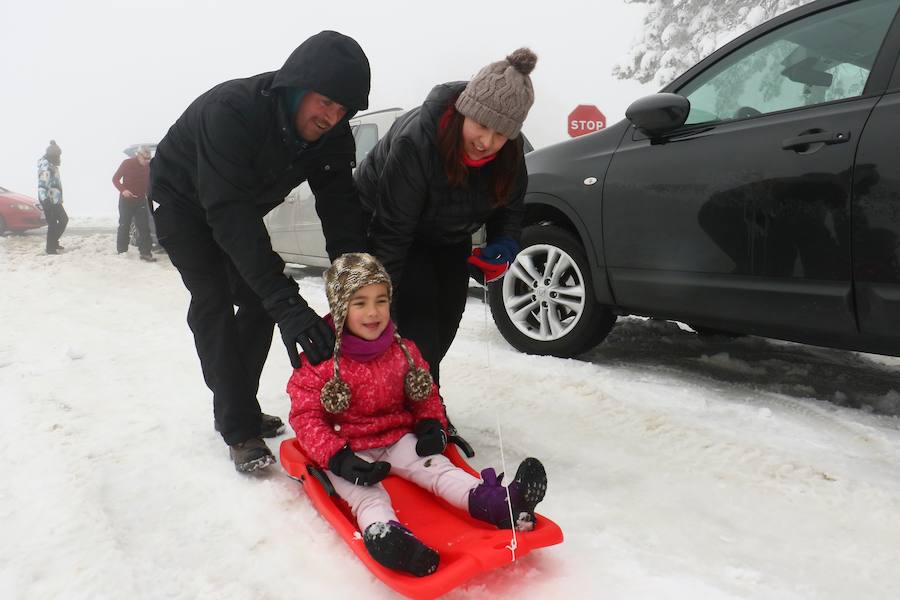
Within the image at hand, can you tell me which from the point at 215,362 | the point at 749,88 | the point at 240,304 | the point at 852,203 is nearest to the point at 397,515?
the point at 215,362

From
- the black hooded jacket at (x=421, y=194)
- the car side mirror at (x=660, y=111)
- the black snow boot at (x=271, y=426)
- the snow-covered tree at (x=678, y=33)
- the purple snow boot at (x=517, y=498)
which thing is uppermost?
the snow-covered tree at (x=678, y=33)

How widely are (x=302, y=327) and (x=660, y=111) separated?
1994 millimetres

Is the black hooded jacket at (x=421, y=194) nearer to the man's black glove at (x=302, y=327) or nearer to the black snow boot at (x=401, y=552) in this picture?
the man's black glove at (x=302, y=327)

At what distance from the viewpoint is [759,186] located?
285 centimetres

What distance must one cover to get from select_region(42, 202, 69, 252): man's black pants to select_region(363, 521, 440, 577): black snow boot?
11.0 metres

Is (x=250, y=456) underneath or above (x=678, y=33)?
underneath

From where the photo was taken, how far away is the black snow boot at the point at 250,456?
8.27ft

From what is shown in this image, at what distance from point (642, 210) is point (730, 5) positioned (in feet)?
49.7

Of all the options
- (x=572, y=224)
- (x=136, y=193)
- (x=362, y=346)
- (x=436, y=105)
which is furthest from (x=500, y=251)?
(x=136, y=193)

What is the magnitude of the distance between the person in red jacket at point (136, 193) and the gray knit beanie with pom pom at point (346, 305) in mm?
8607

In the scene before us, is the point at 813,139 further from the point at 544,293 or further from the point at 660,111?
the point at 544,293

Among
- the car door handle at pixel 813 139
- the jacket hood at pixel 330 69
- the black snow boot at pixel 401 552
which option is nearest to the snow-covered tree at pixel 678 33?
the car door handle at pixel 813 139

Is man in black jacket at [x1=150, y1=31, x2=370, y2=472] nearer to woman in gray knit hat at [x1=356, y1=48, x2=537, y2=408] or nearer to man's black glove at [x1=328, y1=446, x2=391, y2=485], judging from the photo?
woman in gray knit hat at [x1=356, y1=48, x2=537, y2=408]

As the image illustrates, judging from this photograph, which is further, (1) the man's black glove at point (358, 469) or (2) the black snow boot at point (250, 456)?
(2) the black snow boot at point (250, 456)
